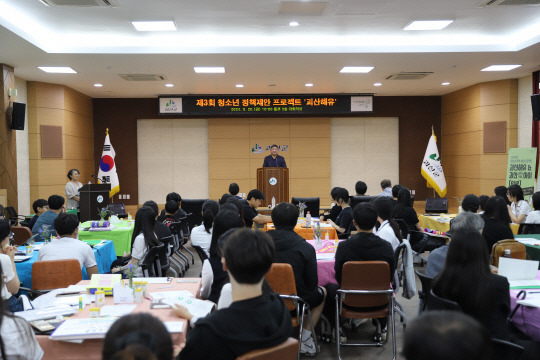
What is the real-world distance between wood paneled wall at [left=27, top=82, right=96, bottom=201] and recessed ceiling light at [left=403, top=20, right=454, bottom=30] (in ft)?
26.1

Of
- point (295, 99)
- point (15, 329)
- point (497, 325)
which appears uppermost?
point (295, 99)

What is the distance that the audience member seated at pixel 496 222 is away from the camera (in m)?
4.43

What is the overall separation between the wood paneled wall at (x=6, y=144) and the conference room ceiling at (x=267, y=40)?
33cm

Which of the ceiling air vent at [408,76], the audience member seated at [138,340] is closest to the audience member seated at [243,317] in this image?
the audience member seated at [138,340]

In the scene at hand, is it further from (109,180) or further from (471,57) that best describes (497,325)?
(109,180)

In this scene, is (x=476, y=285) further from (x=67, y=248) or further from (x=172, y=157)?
(x=172, y=157)

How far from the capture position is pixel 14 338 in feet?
6.02

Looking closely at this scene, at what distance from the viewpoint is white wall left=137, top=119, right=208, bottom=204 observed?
43.1 feet

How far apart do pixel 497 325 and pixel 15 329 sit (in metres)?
2.42

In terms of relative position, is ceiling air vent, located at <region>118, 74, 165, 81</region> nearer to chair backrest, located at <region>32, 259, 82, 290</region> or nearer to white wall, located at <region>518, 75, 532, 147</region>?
chair backrest, located at <region>32, 259, 82, 290</region>

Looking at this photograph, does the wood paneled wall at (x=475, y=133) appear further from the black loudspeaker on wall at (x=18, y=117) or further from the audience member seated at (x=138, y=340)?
the audience member seated at (x=138, y=340)

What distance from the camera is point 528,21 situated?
7.39 meters

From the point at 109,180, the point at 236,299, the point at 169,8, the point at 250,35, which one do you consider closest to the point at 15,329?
the point at 236,299

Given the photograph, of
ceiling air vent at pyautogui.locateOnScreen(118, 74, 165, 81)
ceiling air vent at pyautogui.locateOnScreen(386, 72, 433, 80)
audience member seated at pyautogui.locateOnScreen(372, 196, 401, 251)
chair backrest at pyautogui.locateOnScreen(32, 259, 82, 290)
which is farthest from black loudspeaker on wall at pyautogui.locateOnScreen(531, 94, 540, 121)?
chair backrest at pyautogui.locateOnScreen(32, 259, 82, 290)
